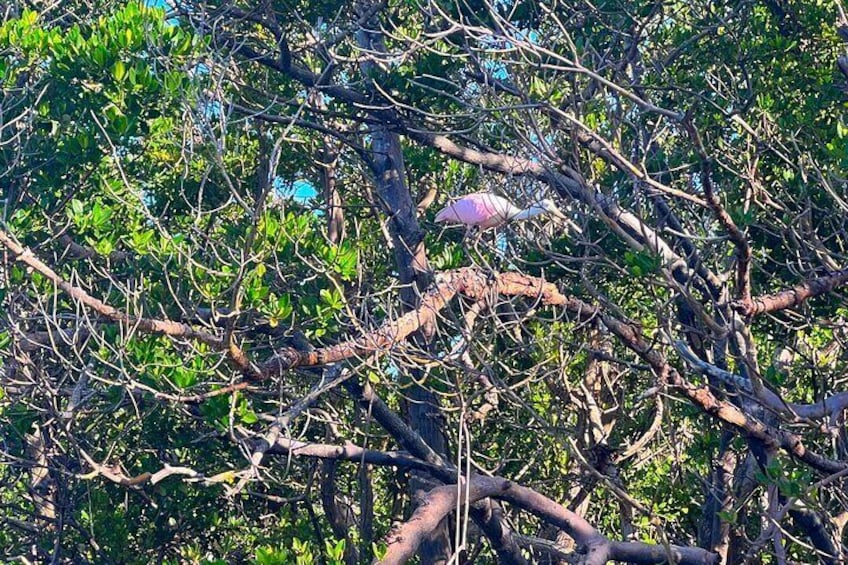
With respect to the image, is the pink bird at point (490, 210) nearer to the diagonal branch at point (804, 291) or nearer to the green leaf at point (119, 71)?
the diagonal branch at point (804, 291)

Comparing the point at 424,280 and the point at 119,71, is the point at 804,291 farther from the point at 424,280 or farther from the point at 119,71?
the point at 119,71

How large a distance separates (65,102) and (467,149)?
2.25 m

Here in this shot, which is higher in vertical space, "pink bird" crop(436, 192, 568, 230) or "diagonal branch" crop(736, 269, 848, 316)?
"pink bird" crop(436, 192, 568, 230)

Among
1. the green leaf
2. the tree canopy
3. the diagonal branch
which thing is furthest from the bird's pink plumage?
the green leaf

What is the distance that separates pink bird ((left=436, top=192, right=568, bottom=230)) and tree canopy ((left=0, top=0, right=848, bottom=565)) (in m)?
0.17

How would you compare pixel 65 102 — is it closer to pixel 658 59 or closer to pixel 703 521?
pixel 658 59

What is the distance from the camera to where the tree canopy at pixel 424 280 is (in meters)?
4.80

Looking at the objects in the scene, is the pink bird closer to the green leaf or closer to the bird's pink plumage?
the bird's pink plumage

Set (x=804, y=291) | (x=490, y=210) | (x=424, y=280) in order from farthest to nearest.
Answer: (x=424, y=280)
(x=490, y=210)
(x=804, y=291)

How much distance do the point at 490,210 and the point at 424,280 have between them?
158 cm

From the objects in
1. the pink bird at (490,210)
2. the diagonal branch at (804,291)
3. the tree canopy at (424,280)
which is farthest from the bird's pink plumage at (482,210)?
the diagonal branch at (804,291)

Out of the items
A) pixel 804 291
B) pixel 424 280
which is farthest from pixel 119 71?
pixel 804 291

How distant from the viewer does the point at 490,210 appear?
537 cm

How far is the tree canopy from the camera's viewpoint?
4.80 meters
